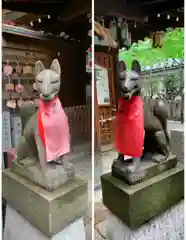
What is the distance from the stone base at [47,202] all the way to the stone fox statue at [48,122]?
0.07m

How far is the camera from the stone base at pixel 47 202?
2.05 feet

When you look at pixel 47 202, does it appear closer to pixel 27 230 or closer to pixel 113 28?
pixel 27 230

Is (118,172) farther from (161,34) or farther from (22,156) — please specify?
(161,34)

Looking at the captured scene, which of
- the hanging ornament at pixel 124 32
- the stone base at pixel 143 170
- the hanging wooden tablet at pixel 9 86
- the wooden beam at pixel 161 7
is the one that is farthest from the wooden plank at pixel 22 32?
the stone base at pixel 143 170

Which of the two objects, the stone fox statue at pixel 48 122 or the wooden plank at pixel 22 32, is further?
the wooden plank at pixel 22 32

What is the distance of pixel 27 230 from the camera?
71cm

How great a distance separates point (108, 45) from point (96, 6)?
0.13 m

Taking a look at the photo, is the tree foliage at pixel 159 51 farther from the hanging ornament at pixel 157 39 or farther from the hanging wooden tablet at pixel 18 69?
the hanging wooden tablet at pixel 18 69

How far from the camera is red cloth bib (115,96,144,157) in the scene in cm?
63

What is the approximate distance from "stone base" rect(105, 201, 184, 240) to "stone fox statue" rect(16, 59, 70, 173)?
10.0 inches

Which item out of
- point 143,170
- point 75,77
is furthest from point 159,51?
point 143,170

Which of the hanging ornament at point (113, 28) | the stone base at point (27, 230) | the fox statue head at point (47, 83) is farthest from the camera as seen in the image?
the hanging ornament at point (113, 28)

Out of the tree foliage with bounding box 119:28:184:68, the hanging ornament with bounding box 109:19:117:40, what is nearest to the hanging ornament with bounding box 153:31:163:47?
the tree foliage with bounding box 119:28:184:68

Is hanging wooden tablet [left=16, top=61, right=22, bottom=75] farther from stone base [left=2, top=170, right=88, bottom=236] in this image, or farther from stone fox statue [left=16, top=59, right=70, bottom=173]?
stone base [left=2, top=170, right=88, bottom=236]
